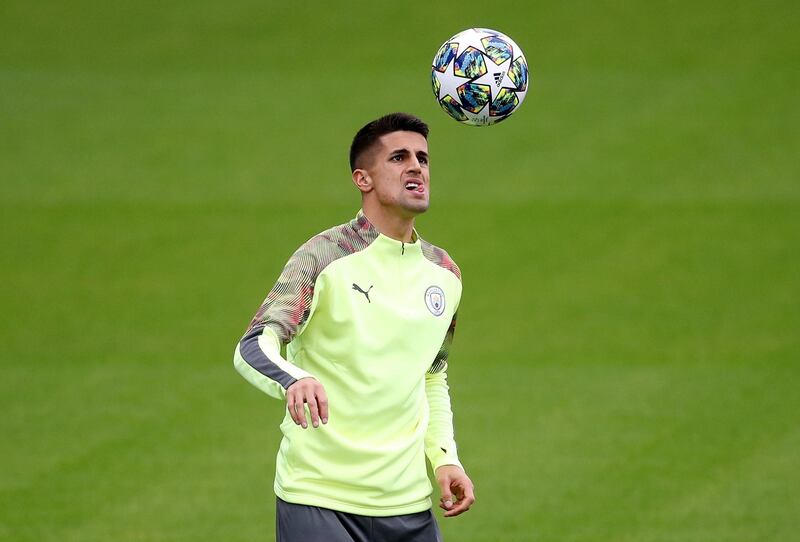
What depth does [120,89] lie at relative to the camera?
20.2 meters

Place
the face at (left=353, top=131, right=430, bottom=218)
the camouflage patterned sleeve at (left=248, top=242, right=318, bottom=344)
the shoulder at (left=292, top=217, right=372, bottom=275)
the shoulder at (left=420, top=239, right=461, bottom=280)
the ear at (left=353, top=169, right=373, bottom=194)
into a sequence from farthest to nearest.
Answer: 1. the shoulder at (left=420, top=239, right=461, bottom=280)
2. the ear at (left=353, top=169, right=373, bottom=194)
3. the face at (left=353, top=131, right=430, bottom=218)
4. the shoulder at (left=292, top=217, right=372, bottom=275)
5. the camouflage patterned sleeve at (left=248, top=242, right=318, bottom=344)

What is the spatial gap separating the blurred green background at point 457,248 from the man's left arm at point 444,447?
3.96 metres

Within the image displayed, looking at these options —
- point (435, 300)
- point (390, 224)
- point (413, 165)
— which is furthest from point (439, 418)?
point (413, 165)

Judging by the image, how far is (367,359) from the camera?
521cm

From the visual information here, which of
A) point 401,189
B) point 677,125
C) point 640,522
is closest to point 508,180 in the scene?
point 677,125

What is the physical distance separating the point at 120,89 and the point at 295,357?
51.5 ft

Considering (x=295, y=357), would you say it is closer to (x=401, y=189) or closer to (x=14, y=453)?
(x=401, y=189)

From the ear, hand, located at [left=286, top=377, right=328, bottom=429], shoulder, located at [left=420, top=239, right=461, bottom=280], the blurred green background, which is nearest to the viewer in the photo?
hand, located at [left=286, top=377, right=328, bottom=429]

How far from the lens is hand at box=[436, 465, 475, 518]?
5.46 metres

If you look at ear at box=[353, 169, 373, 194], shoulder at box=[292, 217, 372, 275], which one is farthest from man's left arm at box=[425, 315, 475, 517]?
ear at box=[353, 169, 373, 194]

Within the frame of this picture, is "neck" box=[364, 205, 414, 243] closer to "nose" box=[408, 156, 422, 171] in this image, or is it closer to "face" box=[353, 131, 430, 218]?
"face" box=[353, 131, 430, 218]

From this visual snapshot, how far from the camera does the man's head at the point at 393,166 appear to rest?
541 centimetres

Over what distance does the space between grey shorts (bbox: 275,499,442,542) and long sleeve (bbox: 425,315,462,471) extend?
326 millimetres

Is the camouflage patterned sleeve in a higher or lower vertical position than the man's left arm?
higher
